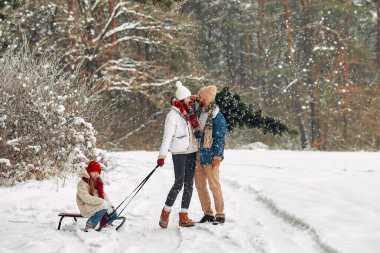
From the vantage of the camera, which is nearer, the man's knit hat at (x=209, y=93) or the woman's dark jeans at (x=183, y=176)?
the woman's dark jeans at (x=183, y=176)

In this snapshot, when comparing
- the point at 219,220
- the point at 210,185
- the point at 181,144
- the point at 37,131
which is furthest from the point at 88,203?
the point at 37,131

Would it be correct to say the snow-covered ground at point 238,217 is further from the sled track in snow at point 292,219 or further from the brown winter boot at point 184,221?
the brown winter boot at point 184,221

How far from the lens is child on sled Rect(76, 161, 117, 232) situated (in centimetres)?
664

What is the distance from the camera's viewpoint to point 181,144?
691cm

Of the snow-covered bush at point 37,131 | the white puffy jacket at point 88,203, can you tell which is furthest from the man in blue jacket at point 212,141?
the snow-covered bush at point 37,131

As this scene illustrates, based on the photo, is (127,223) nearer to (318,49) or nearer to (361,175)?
(361,175)

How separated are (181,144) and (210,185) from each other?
74 centimetres

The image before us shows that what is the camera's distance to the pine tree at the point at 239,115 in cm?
768

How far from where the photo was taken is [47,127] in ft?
33.8

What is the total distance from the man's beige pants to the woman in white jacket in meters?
0.19

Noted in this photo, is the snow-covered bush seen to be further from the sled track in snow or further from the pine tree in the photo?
the pine tree

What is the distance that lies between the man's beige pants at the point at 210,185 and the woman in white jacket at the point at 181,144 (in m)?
0.19

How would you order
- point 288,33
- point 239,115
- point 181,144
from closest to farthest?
1. point 181,144
2. point 239,115
3. point 288,33

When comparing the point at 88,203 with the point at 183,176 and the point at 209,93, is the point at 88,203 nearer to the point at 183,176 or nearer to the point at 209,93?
the point at 183,176
